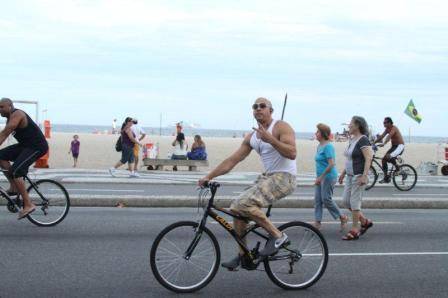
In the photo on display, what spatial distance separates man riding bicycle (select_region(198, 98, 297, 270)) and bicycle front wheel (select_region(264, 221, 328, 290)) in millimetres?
140

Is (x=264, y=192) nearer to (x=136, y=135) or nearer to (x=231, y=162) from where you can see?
(x=231, y=162)

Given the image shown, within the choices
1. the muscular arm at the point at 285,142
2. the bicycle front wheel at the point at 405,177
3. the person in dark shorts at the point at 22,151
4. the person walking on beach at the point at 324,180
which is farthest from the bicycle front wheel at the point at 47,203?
the bicycle front wheel at the point at 405,177

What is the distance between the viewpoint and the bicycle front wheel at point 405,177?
17922 mm

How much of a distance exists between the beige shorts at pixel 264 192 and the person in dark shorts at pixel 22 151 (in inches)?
173

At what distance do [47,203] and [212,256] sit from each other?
4.64 meters

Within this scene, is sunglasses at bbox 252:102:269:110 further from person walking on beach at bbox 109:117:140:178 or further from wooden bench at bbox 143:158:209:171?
wooden bench at bbox 143:158:209:171

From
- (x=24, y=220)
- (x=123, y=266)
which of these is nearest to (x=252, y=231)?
(x=123, y=266)

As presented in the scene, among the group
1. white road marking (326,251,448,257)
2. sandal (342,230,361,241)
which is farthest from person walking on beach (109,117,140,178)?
white road marking (326,251,448,257)

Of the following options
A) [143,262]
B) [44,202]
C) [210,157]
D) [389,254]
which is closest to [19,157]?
[44,202]

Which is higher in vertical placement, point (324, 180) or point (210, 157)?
point (324, 180)

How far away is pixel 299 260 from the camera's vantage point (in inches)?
275

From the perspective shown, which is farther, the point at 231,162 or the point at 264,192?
the point at 231,162

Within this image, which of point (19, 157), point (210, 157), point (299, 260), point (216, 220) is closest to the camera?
point (216, 220)

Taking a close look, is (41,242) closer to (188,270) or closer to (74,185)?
(188,270)
